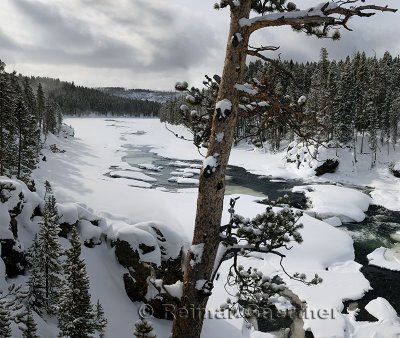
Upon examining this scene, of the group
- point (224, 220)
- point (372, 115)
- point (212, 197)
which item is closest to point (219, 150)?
point (212, 197)

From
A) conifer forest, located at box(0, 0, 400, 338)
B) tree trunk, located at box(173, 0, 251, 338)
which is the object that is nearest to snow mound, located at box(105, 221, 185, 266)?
conifer forest, located at box(0, 0, 400, 338)

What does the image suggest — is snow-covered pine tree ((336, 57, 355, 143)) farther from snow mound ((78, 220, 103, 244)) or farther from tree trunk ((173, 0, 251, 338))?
tree trunk ((173, 0, 251, 338))

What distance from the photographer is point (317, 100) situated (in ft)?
217

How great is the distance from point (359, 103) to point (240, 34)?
7153 centimetres

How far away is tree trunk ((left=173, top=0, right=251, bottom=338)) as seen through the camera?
3754 mm

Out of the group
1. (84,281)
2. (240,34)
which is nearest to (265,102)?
Result: (240,34)

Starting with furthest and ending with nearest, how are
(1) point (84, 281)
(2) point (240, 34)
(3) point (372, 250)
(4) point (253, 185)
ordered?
(4) point (253, 185), (3) point (372, 250), (1) point (84, 281), (2) point (240, 34)

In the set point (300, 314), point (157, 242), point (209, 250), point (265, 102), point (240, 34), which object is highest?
point (240, 34)

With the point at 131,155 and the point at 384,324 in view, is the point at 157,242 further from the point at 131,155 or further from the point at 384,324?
the point at 131,155

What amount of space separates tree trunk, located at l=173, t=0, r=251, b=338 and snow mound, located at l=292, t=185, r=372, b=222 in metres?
33.1

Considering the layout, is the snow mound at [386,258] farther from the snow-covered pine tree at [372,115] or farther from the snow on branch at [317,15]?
the snow-covered pine tree at [372,115]

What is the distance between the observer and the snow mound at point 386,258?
23.4 meters

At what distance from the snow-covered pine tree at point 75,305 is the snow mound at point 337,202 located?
28.0 meters

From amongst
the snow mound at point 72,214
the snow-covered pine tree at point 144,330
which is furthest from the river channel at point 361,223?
the snow-covered pine tree at point 144,330
